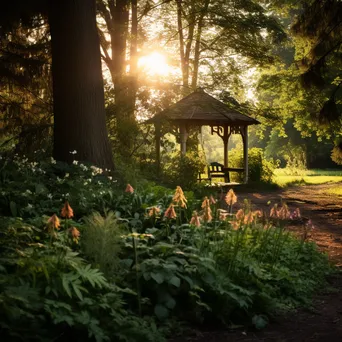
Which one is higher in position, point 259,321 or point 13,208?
point 13,208

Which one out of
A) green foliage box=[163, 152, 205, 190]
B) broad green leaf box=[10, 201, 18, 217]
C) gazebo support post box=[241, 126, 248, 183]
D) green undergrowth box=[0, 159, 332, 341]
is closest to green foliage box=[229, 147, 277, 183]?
gazebo support post box=[241, 126, 248, 183]

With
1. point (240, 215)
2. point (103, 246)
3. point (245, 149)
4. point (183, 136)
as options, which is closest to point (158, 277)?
point (103, 246)

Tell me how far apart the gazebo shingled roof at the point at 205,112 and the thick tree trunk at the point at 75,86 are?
12.0 meters

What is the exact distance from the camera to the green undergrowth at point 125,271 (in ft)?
12.8

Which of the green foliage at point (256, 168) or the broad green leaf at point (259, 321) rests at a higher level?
the green foliage at point (256, 168)

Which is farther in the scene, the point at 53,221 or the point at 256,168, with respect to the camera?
the point at 256,168

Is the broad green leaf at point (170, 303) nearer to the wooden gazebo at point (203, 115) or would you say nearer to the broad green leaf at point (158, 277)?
the broad green leaf at point (158, 277)

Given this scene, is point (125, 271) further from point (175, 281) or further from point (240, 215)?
point (240, 215)

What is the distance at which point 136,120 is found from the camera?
48.1 ft

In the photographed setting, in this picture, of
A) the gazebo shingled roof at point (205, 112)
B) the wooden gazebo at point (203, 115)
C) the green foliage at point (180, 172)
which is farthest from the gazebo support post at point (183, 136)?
the green foliage at point (180, 172)

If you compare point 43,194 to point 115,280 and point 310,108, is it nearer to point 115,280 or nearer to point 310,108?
point 115,280

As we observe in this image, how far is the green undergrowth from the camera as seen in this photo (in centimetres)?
391

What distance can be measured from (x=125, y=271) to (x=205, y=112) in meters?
18.5

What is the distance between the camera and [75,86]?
9625mm
